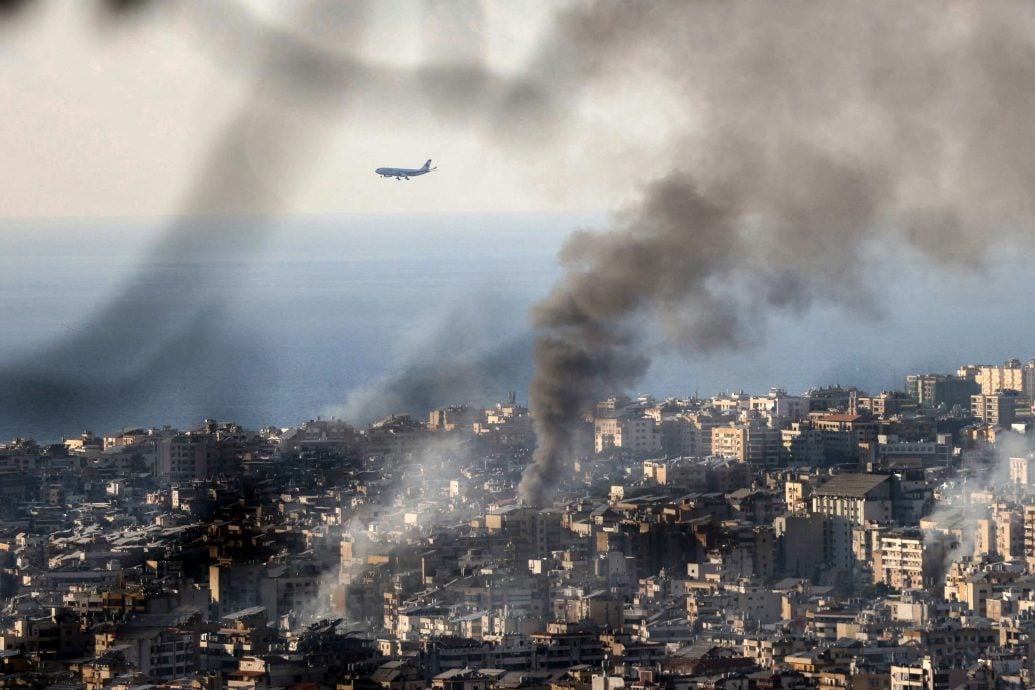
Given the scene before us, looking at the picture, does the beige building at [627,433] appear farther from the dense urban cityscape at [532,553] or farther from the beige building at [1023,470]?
the beige building at [1023,470]

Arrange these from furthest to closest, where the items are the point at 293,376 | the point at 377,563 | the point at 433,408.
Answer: the point at 293,376, the point at 433,408, the point at 377,563

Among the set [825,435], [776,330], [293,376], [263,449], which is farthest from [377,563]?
[776,330]

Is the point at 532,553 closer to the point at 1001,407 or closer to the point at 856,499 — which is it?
the point at 856,499

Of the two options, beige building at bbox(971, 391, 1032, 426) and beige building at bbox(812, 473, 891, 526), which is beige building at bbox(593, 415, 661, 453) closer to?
beige building at bbox(971, 391, 1032, 426)

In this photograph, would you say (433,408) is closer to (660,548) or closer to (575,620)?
(660,548)

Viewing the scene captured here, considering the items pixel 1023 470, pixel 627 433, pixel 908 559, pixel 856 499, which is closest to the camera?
pixel 908 559

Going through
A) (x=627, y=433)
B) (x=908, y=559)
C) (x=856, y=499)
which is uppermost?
(x=627, y=433)

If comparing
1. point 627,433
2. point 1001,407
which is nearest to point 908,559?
point 627,433

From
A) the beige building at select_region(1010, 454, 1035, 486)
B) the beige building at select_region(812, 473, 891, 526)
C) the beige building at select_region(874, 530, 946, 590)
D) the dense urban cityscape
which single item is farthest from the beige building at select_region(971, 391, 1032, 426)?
the beige building at select_region(874, 530, 946, 590)
